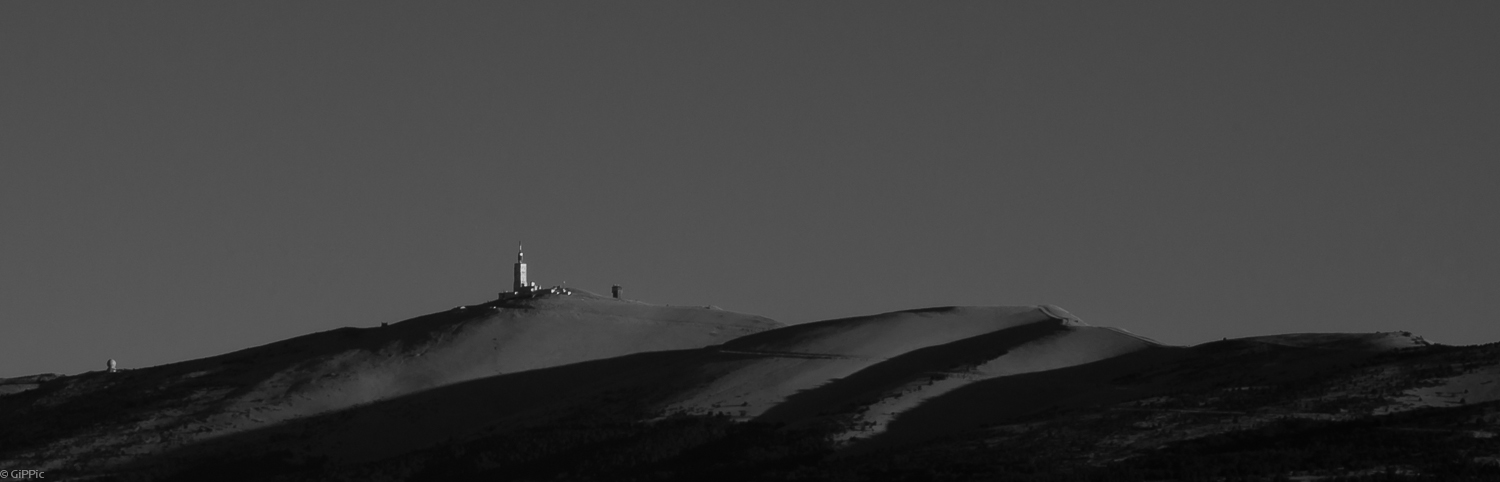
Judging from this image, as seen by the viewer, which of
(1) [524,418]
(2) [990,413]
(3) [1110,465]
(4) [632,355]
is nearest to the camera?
(3) [1110,465]

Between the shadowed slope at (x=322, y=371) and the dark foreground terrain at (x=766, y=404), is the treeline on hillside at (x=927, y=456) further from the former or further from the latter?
the shadowed slope at (x=322, y=371)

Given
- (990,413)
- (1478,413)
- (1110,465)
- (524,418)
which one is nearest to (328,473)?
(524,418)

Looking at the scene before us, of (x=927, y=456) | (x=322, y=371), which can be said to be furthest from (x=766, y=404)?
(x=322, y=371)

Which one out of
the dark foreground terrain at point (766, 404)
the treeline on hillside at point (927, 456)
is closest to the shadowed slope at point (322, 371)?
the dark foreground terrain at point (766, 404)

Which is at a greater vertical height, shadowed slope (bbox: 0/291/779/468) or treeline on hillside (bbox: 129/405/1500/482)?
shadowed slope (bbox: 0/291/779/468)

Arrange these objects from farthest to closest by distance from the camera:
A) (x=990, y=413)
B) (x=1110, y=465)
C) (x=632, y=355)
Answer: (x=632, y=355) → (x=990, y=413) → (x=1110, y=465)

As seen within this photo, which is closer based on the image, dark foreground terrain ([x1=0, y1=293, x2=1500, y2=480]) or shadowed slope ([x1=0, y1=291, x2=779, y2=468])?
dark foreground terrain ([x1=0, y1=293, x2=1500, y2=480])

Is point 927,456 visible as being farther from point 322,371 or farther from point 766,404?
point 322,371

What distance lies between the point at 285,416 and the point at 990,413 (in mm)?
21861

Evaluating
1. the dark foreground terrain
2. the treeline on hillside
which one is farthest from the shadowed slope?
the treeline on hillside

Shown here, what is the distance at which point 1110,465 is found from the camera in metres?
56.3

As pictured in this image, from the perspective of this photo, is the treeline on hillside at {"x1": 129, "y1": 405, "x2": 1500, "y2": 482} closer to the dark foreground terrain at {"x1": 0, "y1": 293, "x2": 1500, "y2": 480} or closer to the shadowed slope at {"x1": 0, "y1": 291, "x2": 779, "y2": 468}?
the dark foreground terrain at {"x1": 0, "y1": 293, "x2": 1500, "y2": 480}

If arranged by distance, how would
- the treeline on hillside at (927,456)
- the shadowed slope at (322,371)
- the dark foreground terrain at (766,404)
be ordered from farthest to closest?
1. the shadowed slope at (322,371)
2. the dark foreground terrain at (766,404)
3. the treeline on hillside at (927,456)

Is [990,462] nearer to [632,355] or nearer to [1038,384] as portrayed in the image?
[1038,384]
